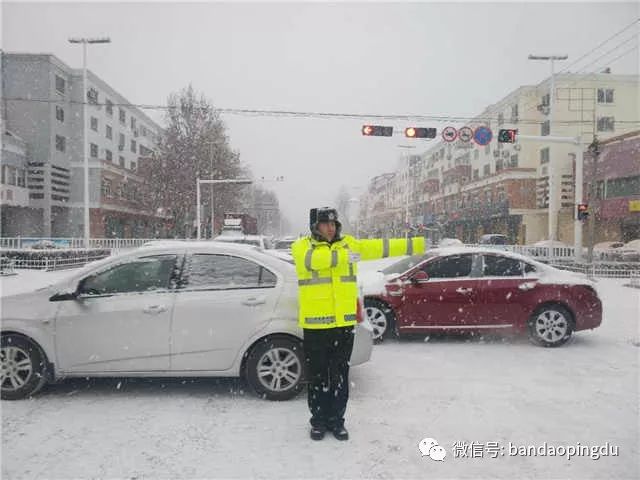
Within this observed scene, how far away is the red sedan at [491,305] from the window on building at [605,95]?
129ft

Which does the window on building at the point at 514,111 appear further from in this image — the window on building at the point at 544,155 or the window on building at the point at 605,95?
the window on building at the point at 605,95

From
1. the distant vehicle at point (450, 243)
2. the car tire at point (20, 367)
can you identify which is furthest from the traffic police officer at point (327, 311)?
the distant vehicle at point (450, 243)

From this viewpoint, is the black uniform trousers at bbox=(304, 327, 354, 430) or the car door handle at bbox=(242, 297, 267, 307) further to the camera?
the car door handle at bbox=(242, 297, 267, 307)

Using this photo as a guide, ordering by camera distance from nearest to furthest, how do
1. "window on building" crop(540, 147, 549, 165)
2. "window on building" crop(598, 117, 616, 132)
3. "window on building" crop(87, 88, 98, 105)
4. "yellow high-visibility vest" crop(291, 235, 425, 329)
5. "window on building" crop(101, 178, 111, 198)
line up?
"yellow high-visibility vest" crop(291, 235, 425, 329) < "window on building" crop(598, 117, 616, 132) < "window on building" crop(540, 147, 549, 165) < "window on building" crop(87, 88, 98, 105) < "window on building" crop(101, 178, 111, 198)

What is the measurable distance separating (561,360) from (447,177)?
56.1 metres

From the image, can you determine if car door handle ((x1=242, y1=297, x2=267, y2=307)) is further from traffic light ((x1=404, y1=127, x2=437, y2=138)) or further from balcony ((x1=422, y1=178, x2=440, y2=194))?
balcony ((x1=422, y1=178, x2=440, y2=194))

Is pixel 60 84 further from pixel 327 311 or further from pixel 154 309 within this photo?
pixel 327 311

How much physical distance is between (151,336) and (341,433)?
2122 mm

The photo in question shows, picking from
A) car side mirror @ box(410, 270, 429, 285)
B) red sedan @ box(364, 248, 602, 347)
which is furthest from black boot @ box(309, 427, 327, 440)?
car side mirror @ box(410, 270, 429, 285)

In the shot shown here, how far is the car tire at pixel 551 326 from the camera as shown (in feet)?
24.0

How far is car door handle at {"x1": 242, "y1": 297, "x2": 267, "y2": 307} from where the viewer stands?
4.89 m

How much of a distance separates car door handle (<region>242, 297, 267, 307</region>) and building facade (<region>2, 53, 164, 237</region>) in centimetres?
3273

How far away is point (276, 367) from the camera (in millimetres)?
4871

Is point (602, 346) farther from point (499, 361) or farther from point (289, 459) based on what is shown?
point (289, 459)
